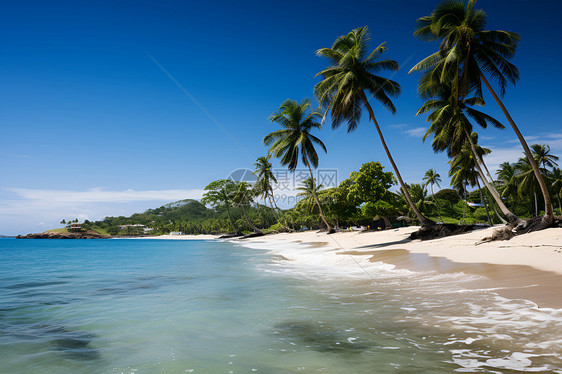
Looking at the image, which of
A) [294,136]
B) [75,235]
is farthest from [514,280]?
[75,235]

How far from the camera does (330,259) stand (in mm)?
14000

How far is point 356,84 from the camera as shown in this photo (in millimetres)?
19391

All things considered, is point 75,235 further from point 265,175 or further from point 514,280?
point 514,280

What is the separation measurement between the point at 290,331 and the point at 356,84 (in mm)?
17640

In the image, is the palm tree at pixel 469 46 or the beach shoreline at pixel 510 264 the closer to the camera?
the beach shoreline at pixel 510 264

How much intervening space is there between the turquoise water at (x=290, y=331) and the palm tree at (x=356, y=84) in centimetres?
1335

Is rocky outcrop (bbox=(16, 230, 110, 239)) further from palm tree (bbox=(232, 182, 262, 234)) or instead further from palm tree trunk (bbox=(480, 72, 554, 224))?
palm tree trunk (bbox=(480, 72, 554, 224))

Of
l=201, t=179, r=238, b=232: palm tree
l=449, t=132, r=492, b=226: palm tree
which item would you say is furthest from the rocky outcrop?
l=449, t=132, r=492, b=226: palm tree

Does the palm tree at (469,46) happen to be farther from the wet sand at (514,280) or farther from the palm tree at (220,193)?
the palm tree at (220,193)

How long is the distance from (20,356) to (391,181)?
33025 mm

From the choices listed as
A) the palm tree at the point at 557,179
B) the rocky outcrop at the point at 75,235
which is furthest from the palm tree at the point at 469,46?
the rocky outcrop at the point at 75,235

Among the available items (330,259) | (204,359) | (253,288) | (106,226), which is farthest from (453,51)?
(106,226)

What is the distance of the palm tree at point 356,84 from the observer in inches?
758

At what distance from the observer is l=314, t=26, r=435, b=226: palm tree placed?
63.2ft
